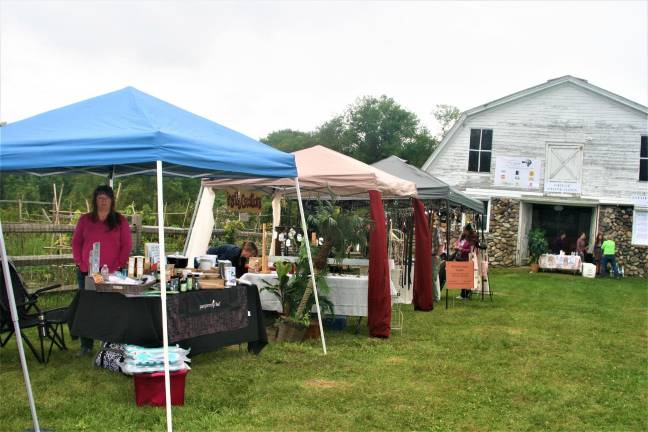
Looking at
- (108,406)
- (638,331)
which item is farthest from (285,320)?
(638,331)

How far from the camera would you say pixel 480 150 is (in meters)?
21.7

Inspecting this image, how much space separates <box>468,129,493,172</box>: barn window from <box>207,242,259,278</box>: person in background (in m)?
14.3

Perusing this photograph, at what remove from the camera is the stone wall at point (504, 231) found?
2133 cm

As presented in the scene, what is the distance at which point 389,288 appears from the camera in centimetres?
780

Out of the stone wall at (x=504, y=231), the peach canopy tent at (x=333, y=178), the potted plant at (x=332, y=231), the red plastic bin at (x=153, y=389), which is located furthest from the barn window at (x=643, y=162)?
the red plastic bin at (x=153, y=389)

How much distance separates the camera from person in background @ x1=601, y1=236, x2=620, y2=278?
1986 centimetres

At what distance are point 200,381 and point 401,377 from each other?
1.77 metres

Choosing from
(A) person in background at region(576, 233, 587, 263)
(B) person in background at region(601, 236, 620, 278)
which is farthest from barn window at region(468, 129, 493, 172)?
(B) person in background at region(601, 236, 620, 278)

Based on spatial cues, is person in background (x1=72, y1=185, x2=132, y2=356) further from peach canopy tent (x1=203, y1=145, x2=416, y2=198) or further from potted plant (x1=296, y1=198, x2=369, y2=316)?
peach canopy tent (x1=203, y1=145, x2=416, y2=198)

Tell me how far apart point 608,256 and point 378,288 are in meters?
14.8

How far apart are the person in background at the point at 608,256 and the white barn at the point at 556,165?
79 centimetres

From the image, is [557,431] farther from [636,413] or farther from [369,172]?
[369,172]

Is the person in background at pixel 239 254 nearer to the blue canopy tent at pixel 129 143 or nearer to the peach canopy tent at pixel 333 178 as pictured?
the peach canopy tent at pixel 333 178

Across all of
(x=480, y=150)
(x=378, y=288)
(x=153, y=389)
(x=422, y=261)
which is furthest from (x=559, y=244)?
(x=153, y=389)
